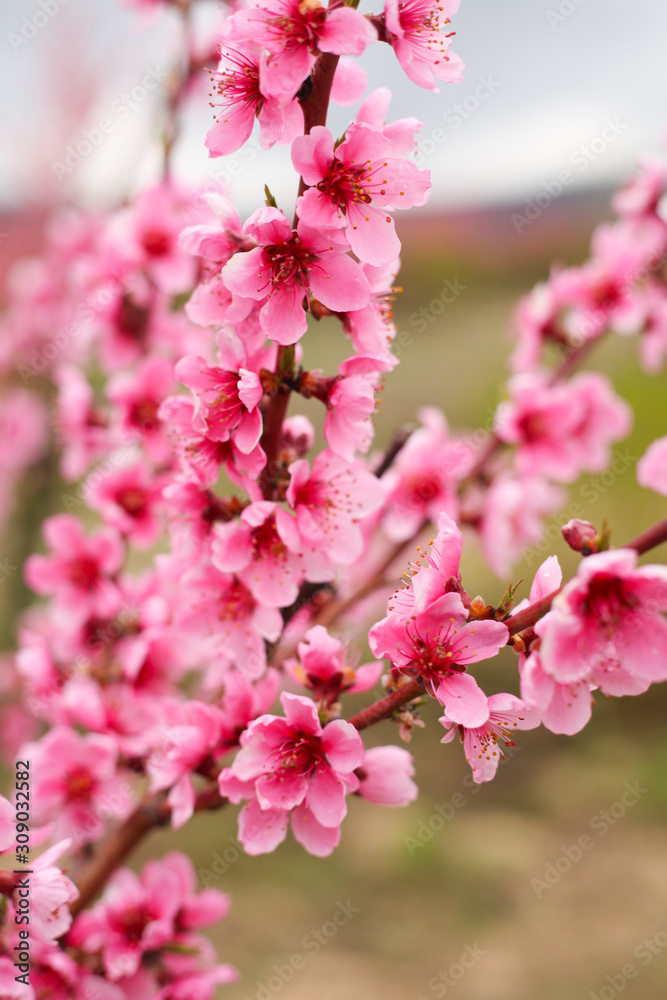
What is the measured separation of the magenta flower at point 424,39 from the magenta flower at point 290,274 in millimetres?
163

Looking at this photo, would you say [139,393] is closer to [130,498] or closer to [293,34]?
[130,498]

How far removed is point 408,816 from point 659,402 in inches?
94.8

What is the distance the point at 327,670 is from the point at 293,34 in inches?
20.7

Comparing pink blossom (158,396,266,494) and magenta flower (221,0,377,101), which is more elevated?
magenta flower (221,0,377,101)

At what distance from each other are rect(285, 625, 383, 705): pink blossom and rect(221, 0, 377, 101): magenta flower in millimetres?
449

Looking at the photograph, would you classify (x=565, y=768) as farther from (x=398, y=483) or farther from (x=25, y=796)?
(x=25, y=796)

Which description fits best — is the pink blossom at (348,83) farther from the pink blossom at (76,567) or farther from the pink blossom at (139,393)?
the pink blossom at (76,567)

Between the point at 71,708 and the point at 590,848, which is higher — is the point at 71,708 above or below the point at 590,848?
above

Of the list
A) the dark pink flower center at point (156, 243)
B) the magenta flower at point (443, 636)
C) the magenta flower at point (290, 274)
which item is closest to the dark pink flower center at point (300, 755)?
the magenta flower at point (443, 636)

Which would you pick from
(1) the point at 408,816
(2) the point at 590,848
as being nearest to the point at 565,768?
(2) the point at 590,848

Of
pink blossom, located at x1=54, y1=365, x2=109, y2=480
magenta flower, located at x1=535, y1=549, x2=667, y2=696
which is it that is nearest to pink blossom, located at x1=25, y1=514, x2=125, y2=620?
pink blossom, located at x1=54, y1=365, x2=109, y2=480

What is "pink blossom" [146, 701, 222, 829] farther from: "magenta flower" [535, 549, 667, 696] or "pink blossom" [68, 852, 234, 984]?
"magenta flower" [535, 549, 667, 696]

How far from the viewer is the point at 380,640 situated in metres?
0.54

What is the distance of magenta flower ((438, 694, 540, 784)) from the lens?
52 cm
